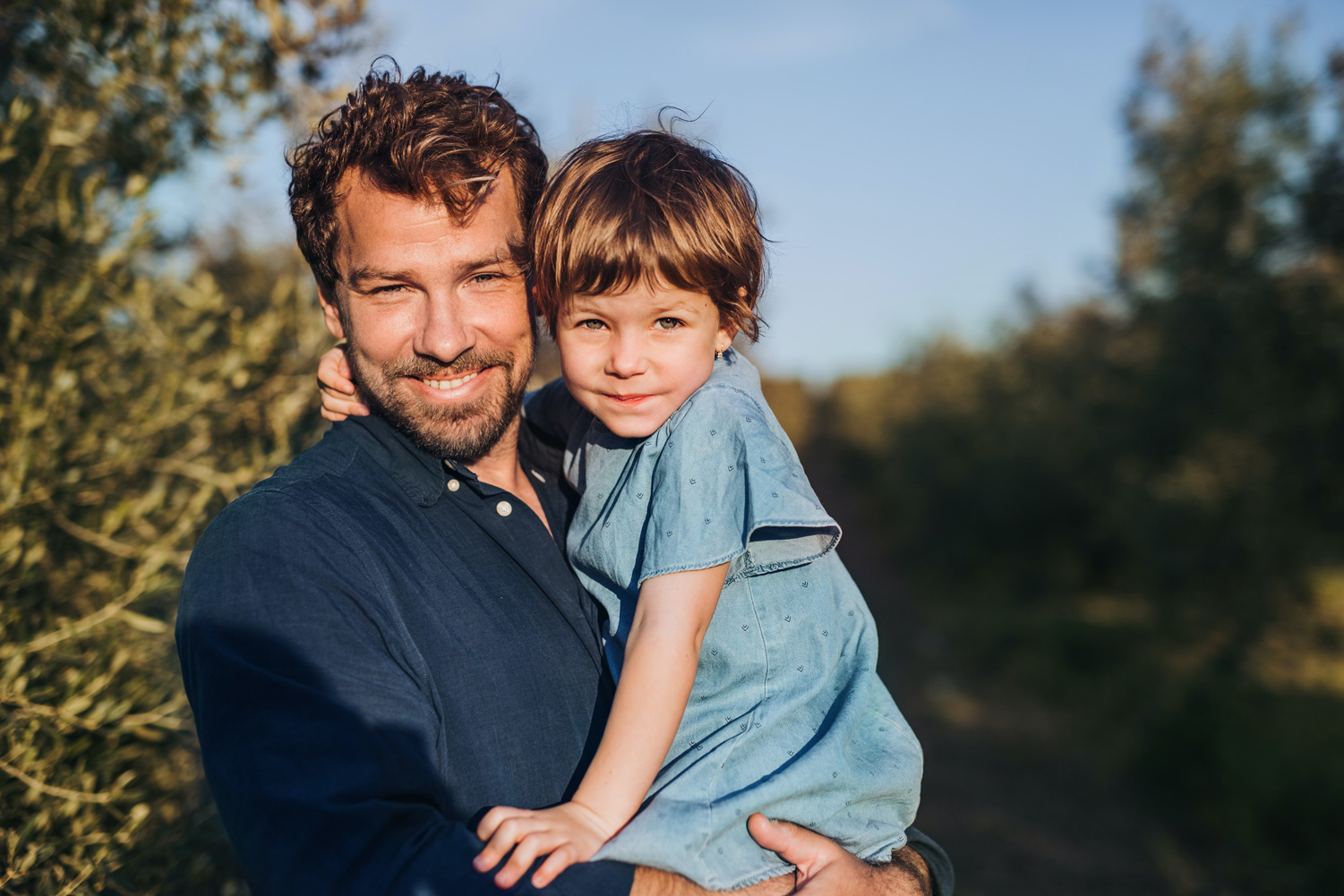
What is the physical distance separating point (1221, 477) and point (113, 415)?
8.92 m

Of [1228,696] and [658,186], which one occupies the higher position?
[658,186]

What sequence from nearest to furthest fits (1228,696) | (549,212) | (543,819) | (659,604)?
(543,819), (659,604), (549,212), (1228,696)

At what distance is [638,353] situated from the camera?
6.14 feet

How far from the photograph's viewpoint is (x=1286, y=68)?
7.28 metres

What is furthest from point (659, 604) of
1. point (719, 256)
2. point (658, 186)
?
point (658, 186)

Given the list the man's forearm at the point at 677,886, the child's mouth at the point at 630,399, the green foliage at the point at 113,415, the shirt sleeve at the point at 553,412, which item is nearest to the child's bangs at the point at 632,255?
the child's mouth at the point at 630,399

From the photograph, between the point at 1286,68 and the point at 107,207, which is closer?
the point at 107,207

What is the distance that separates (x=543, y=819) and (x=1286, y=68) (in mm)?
8779

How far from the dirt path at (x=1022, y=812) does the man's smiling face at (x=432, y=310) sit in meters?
6.82

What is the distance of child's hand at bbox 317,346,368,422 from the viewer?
83.3 inches

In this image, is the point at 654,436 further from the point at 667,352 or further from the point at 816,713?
the point at 816,713

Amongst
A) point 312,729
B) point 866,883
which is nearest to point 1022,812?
point 866,883

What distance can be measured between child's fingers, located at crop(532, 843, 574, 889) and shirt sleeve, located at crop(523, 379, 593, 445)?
1.11 meters

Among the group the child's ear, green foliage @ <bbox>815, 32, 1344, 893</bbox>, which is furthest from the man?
green foliage @ <bbox>815, 32, 1344, 893</bbox>
